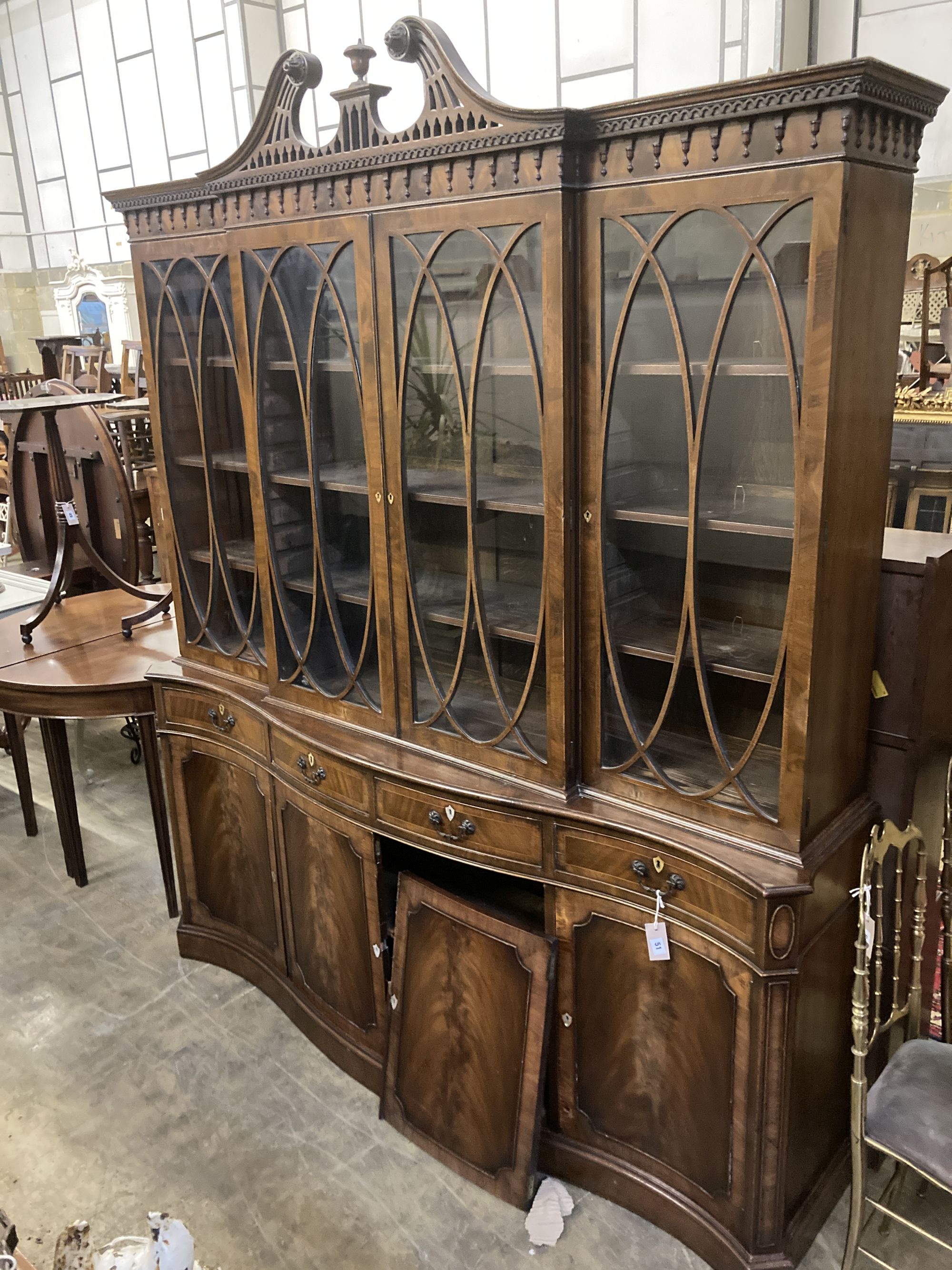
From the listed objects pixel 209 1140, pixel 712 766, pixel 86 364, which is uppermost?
pixel 86 364

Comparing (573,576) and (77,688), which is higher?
(573,576)

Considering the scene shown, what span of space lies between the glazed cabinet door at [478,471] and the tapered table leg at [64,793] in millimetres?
1602

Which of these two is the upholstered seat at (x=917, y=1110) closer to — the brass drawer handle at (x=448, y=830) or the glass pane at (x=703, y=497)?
the glass pane at (x=703, y=497)

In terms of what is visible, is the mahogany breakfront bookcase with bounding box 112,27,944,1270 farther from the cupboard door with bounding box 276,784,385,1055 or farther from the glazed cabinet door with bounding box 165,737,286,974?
the glazed cabinet door with bounding box 165,737,286,974

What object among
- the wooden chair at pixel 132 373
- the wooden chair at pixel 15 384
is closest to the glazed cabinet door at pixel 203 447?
the wooden chair at pixel 132 373

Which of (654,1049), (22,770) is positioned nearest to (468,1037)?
(654,1049)

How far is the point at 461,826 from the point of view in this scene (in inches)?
79.3

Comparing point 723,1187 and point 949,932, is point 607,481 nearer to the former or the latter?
point 949,932

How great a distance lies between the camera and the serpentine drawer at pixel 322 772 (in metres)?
2.18

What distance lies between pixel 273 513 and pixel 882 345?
4.51 ft

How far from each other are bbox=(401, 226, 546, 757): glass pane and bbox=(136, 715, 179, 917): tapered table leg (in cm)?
128

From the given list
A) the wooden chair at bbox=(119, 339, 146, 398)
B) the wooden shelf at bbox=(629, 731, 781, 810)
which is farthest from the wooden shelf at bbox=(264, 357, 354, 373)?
the wooden chair at bbox=(119, 339, 146, 398)

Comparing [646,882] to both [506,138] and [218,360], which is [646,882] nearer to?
[506,138]

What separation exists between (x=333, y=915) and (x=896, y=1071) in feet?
4.18
